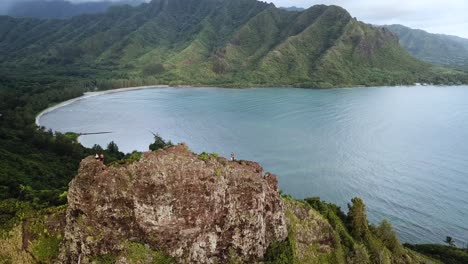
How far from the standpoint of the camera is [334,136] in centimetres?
9894

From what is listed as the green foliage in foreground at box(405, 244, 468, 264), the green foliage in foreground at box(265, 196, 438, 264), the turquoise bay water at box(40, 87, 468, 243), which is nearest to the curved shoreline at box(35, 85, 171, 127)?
the turquoise bay water at box(40, 87, 468, 243)

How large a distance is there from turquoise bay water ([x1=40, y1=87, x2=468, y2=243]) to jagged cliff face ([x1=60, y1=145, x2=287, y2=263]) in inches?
1523

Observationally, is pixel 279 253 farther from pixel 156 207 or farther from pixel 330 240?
pixel 156 207

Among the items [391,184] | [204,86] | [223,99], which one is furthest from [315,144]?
[204,86]

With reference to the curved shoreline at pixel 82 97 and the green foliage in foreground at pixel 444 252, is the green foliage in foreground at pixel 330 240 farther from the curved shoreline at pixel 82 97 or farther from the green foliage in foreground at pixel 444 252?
the curved shoreline at pixel 82 97

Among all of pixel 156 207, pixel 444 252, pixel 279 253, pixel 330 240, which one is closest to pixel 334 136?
pixel 444 252

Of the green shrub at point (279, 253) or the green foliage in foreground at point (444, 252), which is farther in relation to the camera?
Answer: the green foliage in foreground at point (444, 252)

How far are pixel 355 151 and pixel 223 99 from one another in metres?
80.7

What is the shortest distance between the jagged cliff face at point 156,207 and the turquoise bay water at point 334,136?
127 ft

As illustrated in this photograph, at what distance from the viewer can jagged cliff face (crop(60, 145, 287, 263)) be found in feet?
75.7

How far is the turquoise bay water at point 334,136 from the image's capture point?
63125 mm

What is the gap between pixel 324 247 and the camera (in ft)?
108

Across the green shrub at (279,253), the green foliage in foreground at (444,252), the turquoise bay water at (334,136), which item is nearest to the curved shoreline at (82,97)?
the turquoise bay water at (334,136)

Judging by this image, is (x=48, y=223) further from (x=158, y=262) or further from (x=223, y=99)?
(x=223, y=99)
